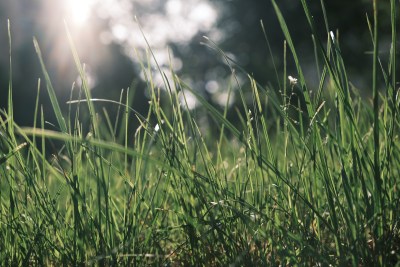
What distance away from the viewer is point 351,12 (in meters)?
11.8

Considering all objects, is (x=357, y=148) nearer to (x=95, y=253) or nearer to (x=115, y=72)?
(x=95, y=253)

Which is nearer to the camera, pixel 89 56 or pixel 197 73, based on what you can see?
pixel 89 56

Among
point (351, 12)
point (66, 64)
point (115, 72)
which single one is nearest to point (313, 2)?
point (351, 12)

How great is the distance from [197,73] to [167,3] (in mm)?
5504

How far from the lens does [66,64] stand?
52.8 ft

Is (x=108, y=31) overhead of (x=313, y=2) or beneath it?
beneath

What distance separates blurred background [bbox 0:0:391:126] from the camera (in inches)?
477

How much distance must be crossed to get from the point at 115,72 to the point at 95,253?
18.7 m

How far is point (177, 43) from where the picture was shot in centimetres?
2264

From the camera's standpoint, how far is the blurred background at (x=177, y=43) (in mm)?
12117

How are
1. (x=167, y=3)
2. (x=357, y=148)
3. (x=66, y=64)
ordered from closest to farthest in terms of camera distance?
(x=357, y=148) < (x=66, y=64) < (x=167, y=3)

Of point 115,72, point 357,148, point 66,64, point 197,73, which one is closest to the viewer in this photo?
point 357,148

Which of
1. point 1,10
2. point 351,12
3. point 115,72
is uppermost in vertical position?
point 351,12

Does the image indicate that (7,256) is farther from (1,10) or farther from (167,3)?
(167,3)
